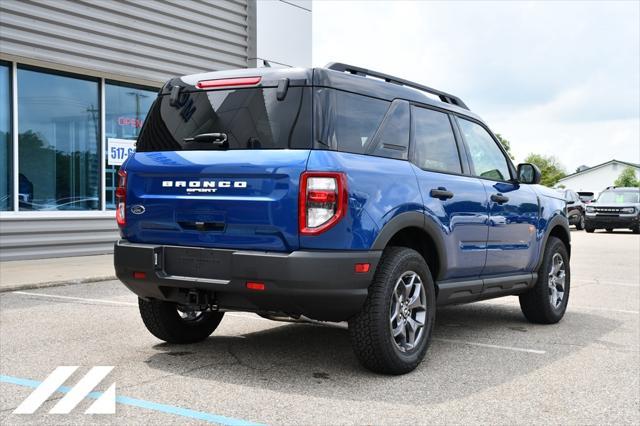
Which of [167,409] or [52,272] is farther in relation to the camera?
[52,272]

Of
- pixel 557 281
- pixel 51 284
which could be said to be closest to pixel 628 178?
pixel 557 281

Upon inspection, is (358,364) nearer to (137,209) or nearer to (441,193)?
(441,193)

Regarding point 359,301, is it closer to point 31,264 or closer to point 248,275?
point 248,275

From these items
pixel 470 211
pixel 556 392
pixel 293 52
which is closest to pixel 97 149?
pixel 293 52

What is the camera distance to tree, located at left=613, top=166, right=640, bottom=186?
92.7 meters

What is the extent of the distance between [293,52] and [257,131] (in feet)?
41.8

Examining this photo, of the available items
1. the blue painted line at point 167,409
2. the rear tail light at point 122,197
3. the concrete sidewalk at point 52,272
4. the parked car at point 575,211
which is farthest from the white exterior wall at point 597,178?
the blue painted line at point 167,409

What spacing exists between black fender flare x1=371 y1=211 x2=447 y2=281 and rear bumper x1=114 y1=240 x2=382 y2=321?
0.12 meters

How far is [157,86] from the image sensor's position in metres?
14.8

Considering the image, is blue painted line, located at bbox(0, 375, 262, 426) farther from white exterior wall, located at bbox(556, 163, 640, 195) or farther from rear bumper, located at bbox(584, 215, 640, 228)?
white exterior wall, located at bbox(556, 163, 640, 195)

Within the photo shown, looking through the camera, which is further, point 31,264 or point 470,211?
point 31,264

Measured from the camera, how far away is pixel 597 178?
346 feet

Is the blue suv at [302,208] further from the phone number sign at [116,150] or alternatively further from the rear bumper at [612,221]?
the rear bumper at [612,221]

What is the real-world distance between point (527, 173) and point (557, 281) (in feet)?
4.27
